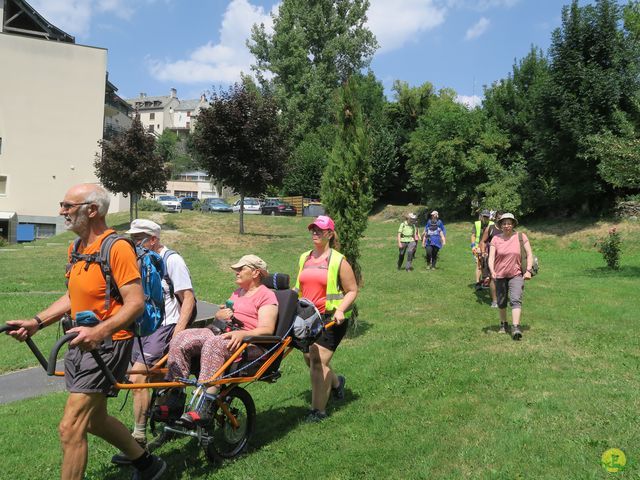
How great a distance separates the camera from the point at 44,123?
39.4 metres

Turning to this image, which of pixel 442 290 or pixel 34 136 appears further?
pixel 34 136

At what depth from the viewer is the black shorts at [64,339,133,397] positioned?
3.48 meters

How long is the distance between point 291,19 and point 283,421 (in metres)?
46.4

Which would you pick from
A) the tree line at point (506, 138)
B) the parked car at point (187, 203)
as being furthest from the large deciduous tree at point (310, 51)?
the parked car at point (187, 203)

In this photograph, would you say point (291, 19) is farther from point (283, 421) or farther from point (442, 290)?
point (283, 421)

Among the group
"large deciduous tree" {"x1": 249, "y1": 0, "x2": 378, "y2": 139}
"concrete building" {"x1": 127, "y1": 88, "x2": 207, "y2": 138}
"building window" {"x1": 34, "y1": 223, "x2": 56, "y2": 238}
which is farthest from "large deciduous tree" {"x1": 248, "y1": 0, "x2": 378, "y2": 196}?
"concrete building" {"x1": 127, "y1": 88, "x2": 207, "y2": 138}

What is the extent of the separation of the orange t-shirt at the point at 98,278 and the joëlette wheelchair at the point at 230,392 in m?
0.67

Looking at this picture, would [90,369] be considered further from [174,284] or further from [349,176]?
[349,176]

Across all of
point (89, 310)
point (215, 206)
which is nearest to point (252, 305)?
point (89, 310)

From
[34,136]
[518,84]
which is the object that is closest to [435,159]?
[518,84]

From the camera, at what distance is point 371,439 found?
4750mm

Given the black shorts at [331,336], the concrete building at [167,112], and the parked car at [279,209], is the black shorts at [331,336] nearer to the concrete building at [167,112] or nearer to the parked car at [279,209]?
the parked car at [279,209]

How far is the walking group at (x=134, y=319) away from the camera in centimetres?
348

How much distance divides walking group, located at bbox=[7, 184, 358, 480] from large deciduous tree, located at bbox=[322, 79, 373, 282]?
12.6ft
